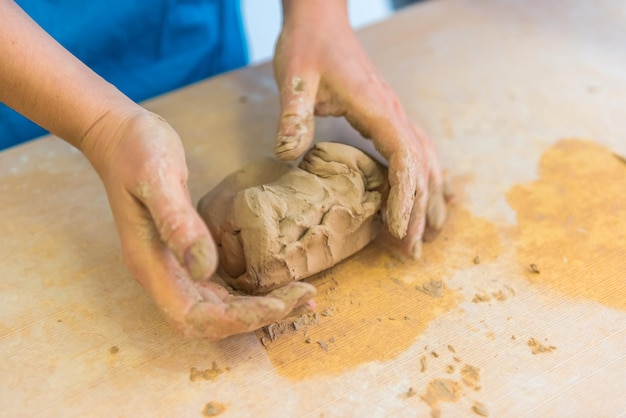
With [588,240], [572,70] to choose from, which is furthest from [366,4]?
[588,240]

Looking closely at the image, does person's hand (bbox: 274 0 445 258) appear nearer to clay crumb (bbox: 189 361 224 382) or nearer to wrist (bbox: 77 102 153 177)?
wrist (bbox: 77 102 153 177)

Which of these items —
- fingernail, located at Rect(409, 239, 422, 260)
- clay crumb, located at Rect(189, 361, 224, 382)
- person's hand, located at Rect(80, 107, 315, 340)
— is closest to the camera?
person's hand, located at Rect(80, 107, 315, 340)

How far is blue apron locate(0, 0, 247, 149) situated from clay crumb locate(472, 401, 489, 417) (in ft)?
4.95

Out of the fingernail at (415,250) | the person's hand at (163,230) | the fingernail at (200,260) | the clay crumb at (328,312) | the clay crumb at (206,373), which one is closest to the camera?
Result: the fingernail at (200,260)

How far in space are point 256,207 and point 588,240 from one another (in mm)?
872

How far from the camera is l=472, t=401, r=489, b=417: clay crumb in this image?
3.82 ft

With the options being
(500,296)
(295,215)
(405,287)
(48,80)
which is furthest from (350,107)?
(48,80)

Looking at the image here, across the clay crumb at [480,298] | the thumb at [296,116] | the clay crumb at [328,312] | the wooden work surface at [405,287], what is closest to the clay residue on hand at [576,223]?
the wooden work surface at [405,287]

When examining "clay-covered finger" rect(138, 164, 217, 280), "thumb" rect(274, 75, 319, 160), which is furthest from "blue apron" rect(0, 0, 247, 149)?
"clay-covered finger" rect(138, 164, 217, 280)

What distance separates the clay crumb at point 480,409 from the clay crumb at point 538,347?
0.19 meters

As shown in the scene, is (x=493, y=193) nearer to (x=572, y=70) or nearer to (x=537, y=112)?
(x=537, y=112)

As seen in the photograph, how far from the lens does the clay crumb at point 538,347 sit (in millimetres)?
1274

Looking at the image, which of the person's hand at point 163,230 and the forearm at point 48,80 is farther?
the forearm at point 48,80

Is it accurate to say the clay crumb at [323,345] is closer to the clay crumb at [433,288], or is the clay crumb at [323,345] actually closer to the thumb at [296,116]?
the clay crumb at [433,288]
